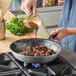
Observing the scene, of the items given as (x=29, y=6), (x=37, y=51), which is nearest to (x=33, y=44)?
(x=37, y=51)

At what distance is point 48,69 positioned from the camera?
132cm

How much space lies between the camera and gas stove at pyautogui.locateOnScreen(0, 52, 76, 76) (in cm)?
127

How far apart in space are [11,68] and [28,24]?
0.46m

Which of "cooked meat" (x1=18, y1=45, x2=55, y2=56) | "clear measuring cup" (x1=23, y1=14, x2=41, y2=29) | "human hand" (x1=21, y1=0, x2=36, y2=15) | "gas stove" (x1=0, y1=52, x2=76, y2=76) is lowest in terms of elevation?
"gas stove" (x1=0, y1=52, x2=76, y2=76)

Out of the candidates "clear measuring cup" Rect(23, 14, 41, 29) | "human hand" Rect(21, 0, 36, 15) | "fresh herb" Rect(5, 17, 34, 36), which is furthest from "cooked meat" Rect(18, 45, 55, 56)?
"fresh herb" Rect(5, 17, 34, 36)

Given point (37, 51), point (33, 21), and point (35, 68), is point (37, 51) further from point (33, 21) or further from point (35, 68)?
point (33, 21)

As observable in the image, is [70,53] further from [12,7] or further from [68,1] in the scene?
[12,7]

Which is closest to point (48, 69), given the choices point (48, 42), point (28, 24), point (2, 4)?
point (48, 42)

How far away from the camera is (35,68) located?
134 cm

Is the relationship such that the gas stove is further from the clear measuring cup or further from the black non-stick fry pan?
the clear measuring cup

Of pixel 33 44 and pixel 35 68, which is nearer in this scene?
pixel 35 68

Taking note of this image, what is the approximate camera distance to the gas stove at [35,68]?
1.27 metres

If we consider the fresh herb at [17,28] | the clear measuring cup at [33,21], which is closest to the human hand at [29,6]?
the clear measuring cup at [33,21]

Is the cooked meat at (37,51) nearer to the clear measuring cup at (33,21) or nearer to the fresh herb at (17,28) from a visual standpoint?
the clear measuring cup at (33,21)
